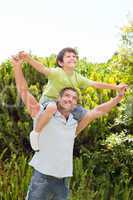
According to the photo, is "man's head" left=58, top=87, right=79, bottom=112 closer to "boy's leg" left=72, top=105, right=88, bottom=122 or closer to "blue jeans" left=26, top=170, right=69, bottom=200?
"boy's leg" left=72, top=105, right=88, bottom=122

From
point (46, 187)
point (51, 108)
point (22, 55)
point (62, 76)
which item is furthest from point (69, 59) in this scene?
point (46, 187)

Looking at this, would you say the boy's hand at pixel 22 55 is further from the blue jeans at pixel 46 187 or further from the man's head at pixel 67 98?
the blue jeans at pixel 46 187

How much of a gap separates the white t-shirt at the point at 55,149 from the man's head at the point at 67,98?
102 mm

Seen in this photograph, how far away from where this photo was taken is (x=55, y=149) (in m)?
6.25

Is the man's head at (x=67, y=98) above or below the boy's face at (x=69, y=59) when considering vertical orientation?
below

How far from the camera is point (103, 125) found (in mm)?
9383

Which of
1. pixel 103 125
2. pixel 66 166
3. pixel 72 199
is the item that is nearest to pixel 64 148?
pixel 66 166

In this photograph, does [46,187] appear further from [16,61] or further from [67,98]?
[16,61]

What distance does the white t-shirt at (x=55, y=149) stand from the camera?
6.23 m

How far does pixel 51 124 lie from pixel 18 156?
10.9 ft

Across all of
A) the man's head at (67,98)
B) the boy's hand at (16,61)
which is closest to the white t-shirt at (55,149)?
the man's head at (67,98)

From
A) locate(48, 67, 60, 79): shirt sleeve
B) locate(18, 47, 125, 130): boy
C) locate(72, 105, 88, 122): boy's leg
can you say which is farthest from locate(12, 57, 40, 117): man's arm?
locate(48, 67, 60, 79): shirt sleeve

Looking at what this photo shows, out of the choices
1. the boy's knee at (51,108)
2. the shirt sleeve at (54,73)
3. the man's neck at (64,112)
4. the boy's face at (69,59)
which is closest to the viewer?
the boy's knee at (51,108)

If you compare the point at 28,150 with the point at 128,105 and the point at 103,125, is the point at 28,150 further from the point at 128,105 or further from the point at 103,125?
the point at 128,105
